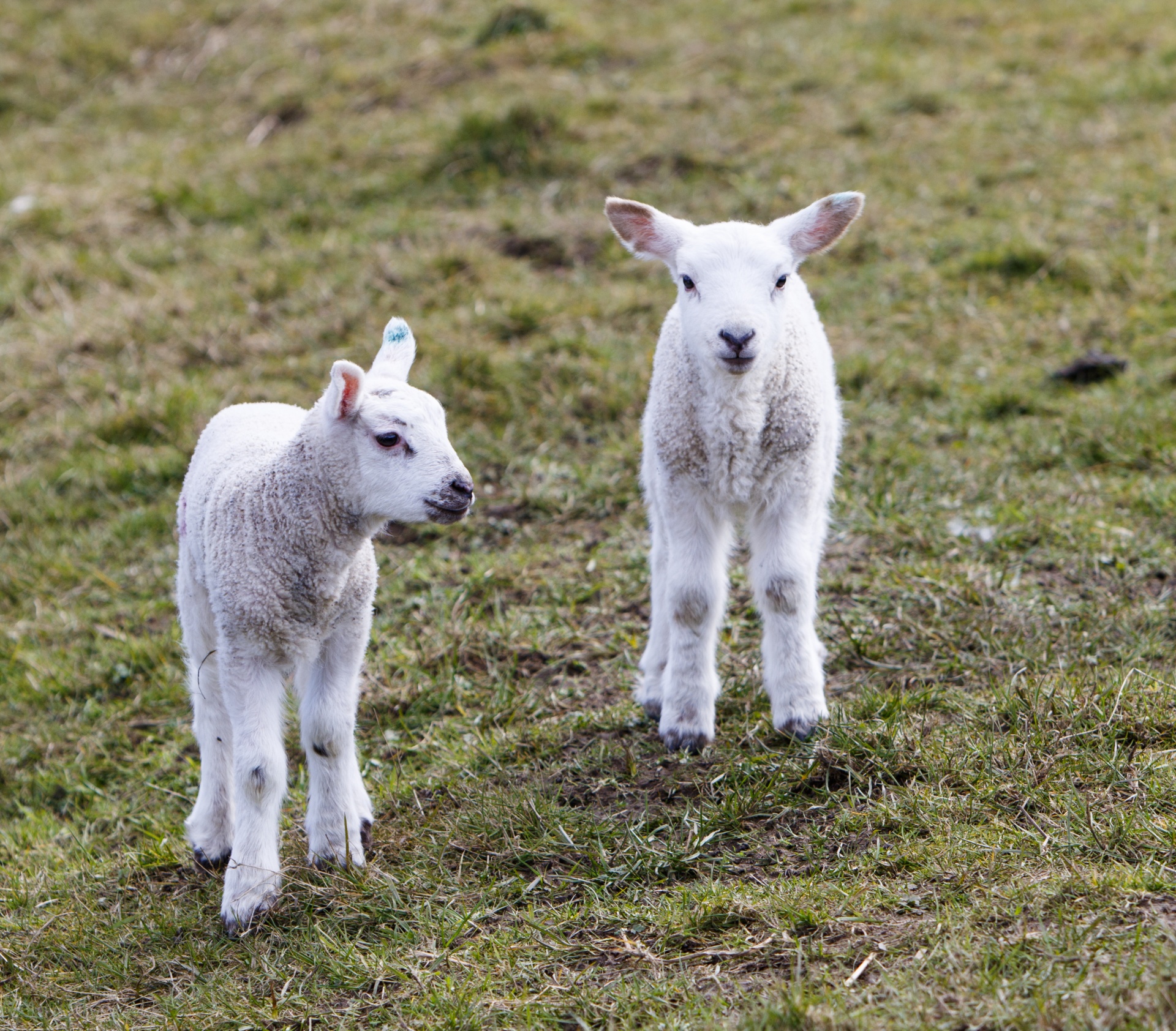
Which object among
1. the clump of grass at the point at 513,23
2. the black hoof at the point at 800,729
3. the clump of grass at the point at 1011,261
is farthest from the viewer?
the clump of grass at the point at 513,23

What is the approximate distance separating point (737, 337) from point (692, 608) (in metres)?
1.06

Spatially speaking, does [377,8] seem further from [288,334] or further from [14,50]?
[288,334]

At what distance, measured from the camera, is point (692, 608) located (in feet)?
15.6

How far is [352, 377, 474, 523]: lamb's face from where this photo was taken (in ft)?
13.4

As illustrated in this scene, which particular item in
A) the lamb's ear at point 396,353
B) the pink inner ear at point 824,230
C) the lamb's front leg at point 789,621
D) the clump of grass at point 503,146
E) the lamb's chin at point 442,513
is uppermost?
the pink inner ear at point 824,230

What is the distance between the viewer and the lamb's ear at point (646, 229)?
473 cm

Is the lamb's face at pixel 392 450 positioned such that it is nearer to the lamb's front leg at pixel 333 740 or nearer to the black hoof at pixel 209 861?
the lamb's front leg at pixel 333 740

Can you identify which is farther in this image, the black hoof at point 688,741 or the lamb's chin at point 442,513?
the black hoof at point 688,741

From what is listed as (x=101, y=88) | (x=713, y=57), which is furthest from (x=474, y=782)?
(x=101, y=88)

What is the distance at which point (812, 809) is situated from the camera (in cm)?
437

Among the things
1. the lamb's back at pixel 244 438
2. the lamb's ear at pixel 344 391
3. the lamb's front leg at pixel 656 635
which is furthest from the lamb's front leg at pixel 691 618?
the lamb's back at pixel 244 438

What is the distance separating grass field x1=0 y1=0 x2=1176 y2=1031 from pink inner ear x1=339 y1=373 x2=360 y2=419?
58.9 inches

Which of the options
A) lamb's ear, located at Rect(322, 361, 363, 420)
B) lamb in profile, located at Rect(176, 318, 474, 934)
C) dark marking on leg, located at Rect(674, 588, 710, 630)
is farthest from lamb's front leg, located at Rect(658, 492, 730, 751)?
lamb's ear, located at Rect(322, 361, 363, 420)

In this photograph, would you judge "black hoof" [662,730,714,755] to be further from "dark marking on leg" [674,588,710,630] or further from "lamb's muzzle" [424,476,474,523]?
"lamb's muzzle" [424,476,474,523]
